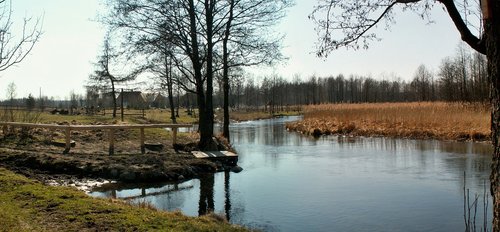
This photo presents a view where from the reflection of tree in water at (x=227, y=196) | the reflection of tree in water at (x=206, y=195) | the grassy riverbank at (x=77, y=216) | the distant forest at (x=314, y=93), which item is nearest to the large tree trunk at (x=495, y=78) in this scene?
the grassy riverbank at (x=77, y=216)

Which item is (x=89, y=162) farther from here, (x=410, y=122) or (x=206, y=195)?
(x=410, y=122)

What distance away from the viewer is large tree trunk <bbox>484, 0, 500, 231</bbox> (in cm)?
317

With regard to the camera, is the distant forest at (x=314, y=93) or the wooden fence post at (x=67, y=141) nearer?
the wooden fence post at (x=67, y=141)

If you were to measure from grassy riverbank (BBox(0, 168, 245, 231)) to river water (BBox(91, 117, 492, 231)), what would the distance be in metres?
1.73

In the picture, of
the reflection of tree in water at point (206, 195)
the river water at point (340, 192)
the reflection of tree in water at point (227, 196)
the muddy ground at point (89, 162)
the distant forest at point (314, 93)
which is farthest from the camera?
the distant forest at point (314, 93)

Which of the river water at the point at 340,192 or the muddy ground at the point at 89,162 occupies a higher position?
the muddy ground at the point at 89,162

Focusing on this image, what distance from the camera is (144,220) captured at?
21.3ft

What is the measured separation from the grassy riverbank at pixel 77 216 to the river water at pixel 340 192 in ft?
5.68

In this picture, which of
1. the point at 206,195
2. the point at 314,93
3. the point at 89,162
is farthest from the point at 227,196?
the point at 314,93

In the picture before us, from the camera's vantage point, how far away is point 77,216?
21.5 ft

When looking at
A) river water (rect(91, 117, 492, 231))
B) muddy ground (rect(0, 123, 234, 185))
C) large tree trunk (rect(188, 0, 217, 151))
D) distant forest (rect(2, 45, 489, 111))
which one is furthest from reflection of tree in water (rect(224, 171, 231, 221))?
distant forest (rect(2, 45, 489, 111))

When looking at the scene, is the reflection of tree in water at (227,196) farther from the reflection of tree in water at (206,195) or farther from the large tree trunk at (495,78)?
the large tree trunk at (495,78)

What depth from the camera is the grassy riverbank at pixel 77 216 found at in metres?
6.05

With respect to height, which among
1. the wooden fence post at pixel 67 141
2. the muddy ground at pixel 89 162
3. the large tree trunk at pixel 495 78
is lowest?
the muddy ground at pixel 89 162
